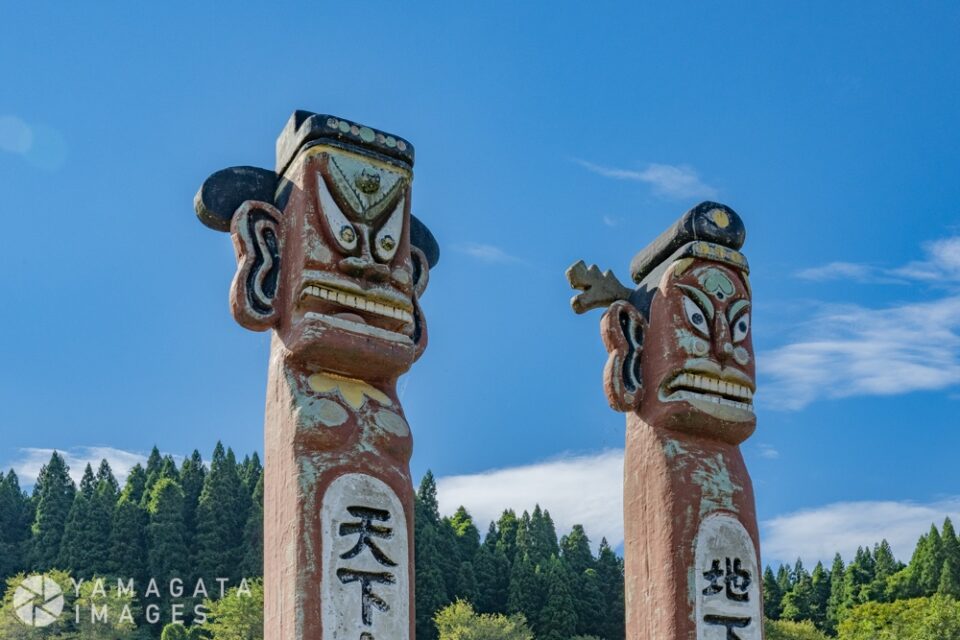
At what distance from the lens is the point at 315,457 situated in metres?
7.98

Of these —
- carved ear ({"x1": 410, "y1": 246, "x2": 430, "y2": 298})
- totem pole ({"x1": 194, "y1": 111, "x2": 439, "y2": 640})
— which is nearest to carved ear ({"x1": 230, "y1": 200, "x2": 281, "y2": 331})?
totem pole ({"x1": 194, "y1": 111, "x2": 439, "y2": 640})

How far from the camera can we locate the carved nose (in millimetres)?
8406

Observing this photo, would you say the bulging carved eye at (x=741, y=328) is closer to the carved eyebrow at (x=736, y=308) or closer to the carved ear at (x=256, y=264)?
the carved eyebrow at (x=736, y=308)

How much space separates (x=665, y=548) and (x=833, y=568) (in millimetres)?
46013

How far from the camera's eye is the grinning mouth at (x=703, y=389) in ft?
30.7

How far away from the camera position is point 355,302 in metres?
8.41

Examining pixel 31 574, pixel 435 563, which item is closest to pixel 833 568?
pixel 435 563

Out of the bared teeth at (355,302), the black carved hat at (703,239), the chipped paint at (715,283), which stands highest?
the black carved hat at (703,239)

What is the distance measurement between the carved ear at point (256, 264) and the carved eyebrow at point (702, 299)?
2778 mm

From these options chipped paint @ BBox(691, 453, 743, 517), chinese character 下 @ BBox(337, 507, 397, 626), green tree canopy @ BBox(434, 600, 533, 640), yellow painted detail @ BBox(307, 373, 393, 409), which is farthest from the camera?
green tree canopy @ BBox(434, 600, 533, 640)

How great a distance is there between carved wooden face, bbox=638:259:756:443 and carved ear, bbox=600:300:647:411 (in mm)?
60

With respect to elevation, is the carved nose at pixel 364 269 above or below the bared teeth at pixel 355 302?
above

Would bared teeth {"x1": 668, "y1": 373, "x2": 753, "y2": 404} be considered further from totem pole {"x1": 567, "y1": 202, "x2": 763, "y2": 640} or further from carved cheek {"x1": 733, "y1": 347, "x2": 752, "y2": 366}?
carved cheek {"x1": 733, "y1": 347, "x2": 752, "y2": 366}

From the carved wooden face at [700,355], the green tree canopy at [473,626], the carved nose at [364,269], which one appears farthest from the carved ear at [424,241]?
the green tree canopy at [473,626]
